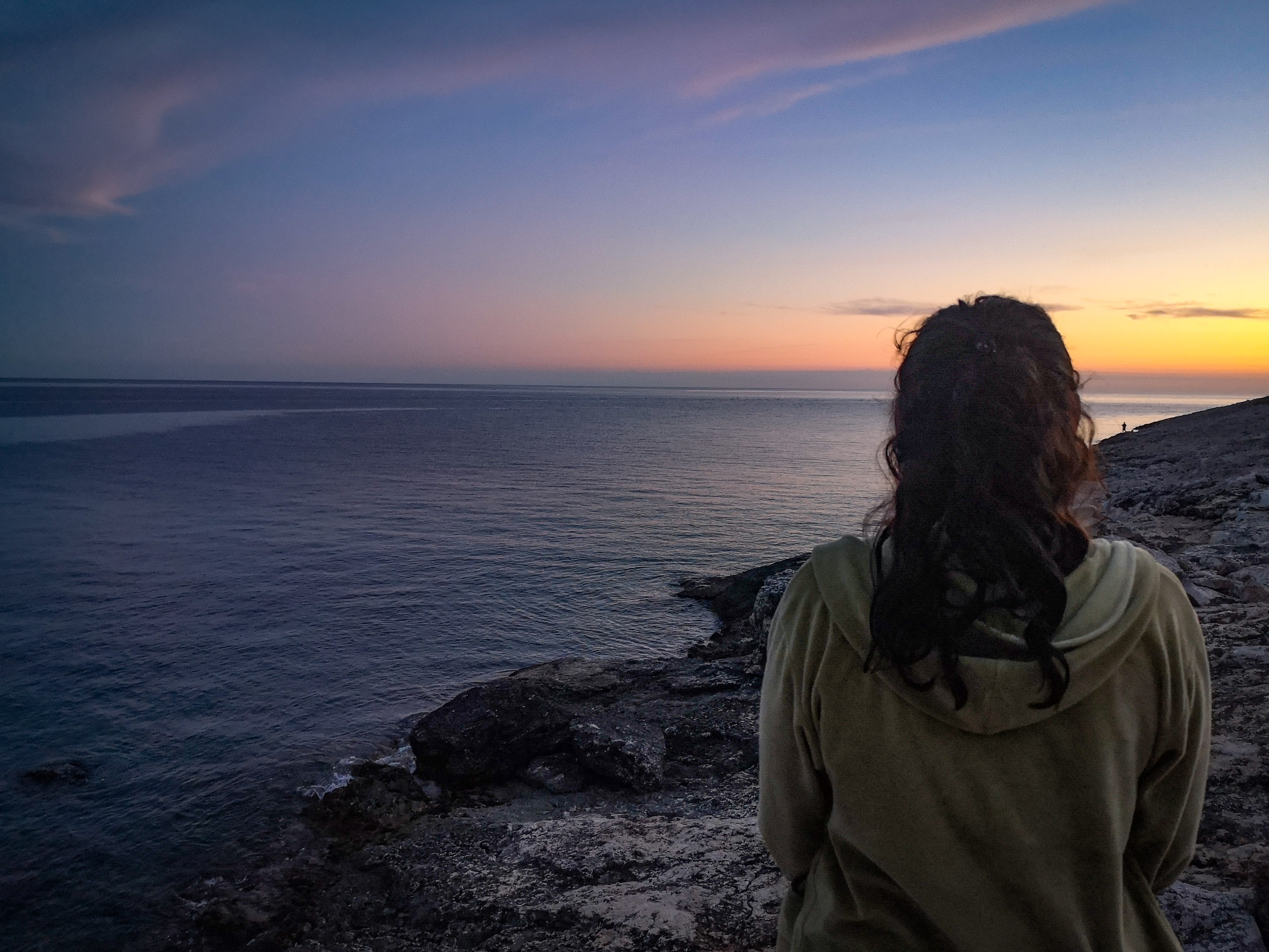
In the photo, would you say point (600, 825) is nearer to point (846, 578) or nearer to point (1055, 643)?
point (846, 578)

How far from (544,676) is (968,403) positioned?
1072cm

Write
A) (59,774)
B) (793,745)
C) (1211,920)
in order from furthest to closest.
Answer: (59,774)
(1211,920)
(793,745)

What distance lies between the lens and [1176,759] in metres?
1.90

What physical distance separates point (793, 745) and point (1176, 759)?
3.00 ft

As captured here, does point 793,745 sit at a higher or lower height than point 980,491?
lower

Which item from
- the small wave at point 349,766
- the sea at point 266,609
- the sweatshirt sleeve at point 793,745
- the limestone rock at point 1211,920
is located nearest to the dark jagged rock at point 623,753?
the small wave at point 349,766

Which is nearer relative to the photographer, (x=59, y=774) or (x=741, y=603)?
(x=59, y=774)

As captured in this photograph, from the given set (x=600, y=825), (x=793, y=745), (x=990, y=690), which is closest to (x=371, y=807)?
(x=600, y=825)

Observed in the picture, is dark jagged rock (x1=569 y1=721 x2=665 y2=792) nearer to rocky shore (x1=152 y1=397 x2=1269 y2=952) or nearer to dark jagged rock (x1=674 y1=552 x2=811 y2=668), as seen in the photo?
rocky shore (x1=152 y1=397 x2=1269 y2=952)

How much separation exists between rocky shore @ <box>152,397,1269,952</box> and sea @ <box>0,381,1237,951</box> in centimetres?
127

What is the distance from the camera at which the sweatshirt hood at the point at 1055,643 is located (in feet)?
5.53

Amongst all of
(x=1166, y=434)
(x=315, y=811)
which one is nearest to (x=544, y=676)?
(x=315, y=811)

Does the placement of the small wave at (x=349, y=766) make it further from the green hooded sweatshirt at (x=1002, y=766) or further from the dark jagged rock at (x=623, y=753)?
the green hooded sweatshirt at (x=1002, y=766)

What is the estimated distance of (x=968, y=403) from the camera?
6.17ft
